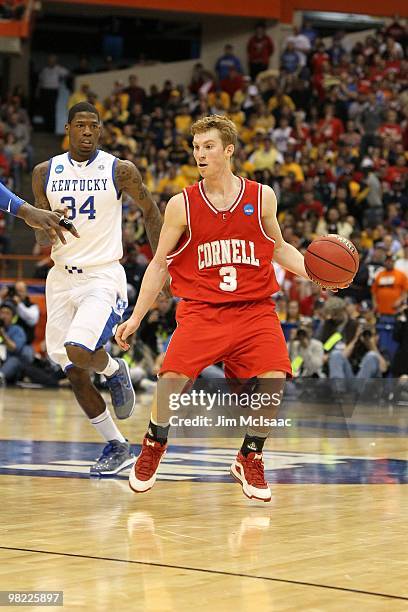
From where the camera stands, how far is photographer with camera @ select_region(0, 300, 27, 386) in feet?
58.3

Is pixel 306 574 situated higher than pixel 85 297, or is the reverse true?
pixel 85 297

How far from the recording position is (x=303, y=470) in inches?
328

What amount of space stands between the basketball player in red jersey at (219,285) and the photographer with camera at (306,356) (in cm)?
872

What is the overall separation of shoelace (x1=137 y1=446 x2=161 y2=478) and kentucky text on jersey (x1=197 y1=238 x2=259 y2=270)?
1.06 m

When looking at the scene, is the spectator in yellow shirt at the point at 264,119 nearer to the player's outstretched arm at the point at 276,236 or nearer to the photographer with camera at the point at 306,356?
the photographer with camera at the point at 306,356

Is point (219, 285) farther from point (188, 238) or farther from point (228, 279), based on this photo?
point (188, 238)

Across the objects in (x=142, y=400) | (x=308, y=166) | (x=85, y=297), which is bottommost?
(x=142, y=400)

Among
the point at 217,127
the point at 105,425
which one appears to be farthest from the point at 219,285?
the point at 105,425

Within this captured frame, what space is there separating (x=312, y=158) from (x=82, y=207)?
1558 centimetres

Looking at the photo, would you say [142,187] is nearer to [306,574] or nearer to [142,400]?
[306,574]

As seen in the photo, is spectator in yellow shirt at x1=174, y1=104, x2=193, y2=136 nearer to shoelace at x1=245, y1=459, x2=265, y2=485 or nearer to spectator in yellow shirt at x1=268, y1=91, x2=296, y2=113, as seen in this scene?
spectator in yellow shirt at x1=268, y1=91, x2=296, y2=113

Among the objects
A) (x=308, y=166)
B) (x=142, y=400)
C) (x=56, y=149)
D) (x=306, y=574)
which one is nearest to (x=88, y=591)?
(x=306, y=574)

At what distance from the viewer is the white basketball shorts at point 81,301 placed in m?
7.82

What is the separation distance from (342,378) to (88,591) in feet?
37.2
